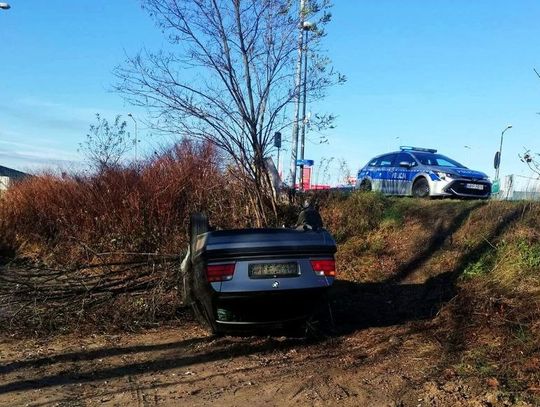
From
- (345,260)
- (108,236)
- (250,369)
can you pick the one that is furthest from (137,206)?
(250,369)

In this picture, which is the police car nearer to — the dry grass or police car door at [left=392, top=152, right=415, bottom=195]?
police car door at [left=392, top=152, right=415, bottom=195]

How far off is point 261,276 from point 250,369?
0.90 metres

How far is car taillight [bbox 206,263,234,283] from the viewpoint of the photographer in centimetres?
584

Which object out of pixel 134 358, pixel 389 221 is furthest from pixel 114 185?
pixel 134 358

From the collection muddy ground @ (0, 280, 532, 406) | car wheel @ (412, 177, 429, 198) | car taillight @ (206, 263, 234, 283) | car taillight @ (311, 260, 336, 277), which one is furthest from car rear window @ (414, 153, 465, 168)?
car taillight @ (206, 263, 234, 283)

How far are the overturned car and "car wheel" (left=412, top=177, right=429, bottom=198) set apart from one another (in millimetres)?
11193

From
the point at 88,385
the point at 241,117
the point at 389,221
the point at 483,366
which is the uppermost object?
the point at 241,117

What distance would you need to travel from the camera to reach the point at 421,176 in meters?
17.0

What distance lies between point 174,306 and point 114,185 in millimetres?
7105

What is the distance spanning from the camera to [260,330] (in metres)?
6.20

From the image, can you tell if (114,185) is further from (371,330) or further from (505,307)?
(505,307)

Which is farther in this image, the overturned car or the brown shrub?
the brown shrub

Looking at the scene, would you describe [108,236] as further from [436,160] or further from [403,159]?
[436,160]

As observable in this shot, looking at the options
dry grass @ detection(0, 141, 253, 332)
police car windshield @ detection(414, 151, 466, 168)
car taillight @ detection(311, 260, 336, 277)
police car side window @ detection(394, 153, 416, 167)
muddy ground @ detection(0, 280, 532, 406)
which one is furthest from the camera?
police car side window @ detection(394, 153, 416, 167)
